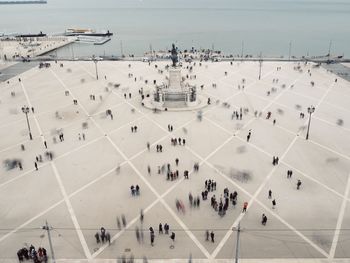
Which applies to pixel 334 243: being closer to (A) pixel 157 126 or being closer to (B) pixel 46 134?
(A) pixel 157 126

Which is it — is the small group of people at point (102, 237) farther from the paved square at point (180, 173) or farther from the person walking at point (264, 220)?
the person walking at point (264, 220)

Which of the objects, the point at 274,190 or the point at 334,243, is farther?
the point at 274,190

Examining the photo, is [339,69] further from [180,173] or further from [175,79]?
[180,173]

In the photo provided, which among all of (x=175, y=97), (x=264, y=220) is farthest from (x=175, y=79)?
(x=264, y=220)

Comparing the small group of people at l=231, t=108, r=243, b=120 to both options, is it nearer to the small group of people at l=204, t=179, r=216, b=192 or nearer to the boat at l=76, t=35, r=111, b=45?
the small group of people at l=204, t=179, r=216, b=192

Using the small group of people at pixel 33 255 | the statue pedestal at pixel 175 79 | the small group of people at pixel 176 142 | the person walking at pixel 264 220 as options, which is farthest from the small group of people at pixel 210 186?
the statue pedestal at pixel 175 79

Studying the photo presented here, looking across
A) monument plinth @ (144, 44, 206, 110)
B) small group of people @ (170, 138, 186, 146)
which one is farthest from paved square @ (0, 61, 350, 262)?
monument plinth @ (144, 44, 206, 110)

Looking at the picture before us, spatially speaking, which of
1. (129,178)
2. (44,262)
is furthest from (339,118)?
(44,262)
